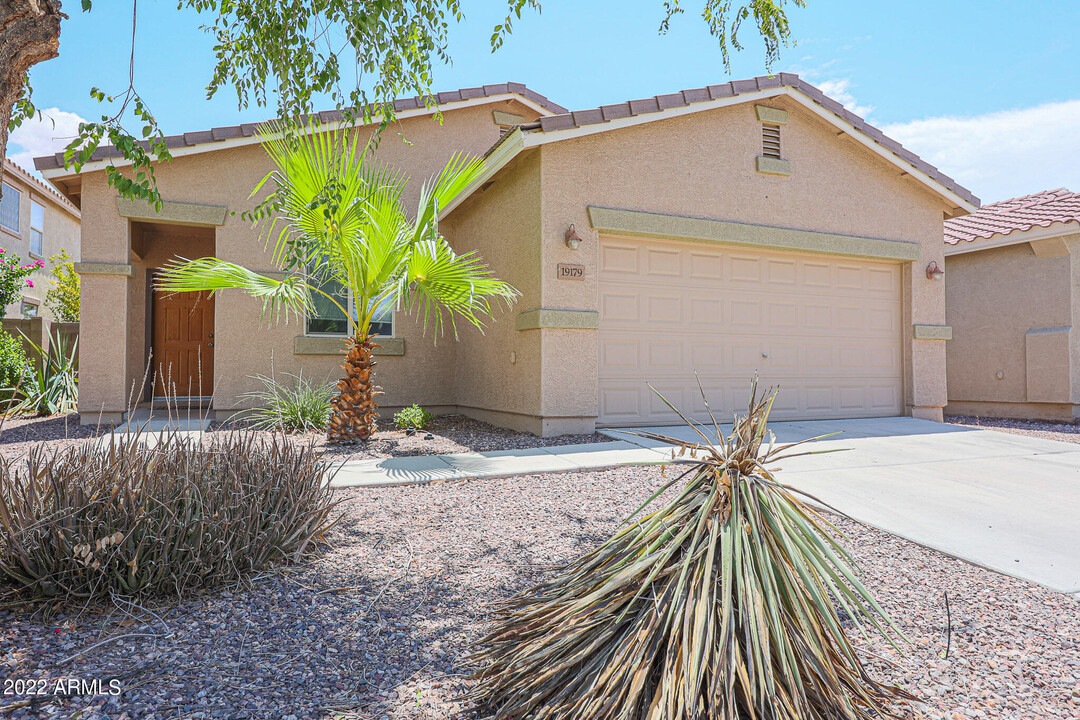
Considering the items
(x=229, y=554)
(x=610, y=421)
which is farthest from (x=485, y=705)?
(x=610, y=421)

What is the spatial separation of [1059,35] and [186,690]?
11.3 m

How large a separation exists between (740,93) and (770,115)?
2.00ft

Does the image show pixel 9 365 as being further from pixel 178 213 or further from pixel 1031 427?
pixel 1031 427

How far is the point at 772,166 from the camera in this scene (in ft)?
28.0

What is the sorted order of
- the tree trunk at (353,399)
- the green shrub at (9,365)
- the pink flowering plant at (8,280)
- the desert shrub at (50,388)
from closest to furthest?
the tree trunk at (353,399) → the desert shrub at (50,388) → the green shrub at (9,365) → the pink flowering plant at (8,280)

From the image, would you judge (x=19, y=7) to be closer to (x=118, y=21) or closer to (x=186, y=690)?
(x=118, y=21)

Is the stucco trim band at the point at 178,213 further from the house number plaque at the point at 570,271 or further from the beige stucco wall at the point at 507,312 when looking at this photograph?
the house number plaque at the point at 570,271

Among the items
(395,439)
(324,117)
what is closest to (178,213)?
(324,117)

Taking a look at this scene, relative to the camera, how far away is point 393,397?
9.62 meters

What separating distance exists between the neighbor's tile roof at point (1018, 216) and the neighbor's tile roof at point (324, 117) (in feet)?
24.9

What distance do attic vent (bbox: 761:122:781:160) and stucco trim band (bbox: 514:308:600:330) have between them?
3469 millimetres

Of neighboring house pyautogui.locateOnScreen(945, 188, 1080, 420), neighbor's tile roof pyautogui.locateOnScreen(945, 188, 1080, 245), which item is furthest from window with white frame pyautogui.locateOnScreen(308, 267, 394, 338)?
neighboring house pyautogui.locateOnScreen(945, 188, 1080, 420)

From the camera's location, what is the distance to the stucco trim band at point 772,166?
8477mm

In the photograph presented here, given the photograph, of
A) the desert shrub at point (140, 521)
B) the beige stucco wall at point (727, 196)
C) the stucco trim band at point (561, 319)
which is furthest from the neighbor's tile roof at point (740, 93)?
the desert shrub at point (140, 521)
